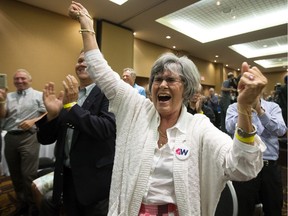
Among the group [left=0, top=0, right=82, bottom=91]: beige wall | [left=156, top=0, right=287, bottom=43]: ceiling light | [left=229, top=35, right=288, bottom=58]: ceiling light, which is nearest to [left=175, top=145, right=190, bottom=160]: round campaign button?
[left=0, top=0, right=82, bottom=91]: beige wall

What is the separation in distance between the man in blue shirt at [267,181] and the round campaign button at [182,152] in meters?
1.14

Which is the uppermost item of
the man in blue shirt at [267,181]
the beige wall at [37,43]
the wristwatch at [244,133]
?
the beige wall at [37,43]

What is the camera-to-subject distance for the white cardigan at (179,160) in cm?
82

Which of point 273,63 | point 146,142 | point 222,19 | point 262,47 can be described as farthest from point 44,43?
point 273,63

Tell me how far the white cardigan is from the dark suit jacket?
205 mm

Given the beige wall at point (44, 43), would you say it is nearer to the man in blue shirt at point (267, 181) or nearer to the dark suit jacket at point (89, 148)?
the dark suit jacket at point (89, 148)

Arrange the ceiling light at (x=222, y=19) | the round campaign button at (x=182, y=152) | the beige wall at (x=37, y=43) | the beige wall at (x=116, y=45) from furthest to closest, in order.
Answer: the beige wall at (x=116, y=45) → the ceiling light at (x=222, y=19) → the beige wall at (x=37, y=43) → the round campaign button at (x=182, y=152)

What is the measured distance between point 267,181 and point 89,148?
60.8 inches

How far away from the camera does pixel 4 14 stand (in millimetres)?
4641

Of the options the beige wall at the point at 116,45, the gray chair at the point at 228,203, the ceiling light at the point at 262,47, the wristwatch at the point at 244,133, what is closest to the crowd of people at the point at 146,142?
the wristwatch at the point at 244,133

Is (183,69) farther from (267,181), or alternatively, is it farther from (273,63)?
(273,63)

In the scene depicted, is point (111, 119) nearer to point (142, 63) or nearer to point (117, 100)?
point (117, 100)

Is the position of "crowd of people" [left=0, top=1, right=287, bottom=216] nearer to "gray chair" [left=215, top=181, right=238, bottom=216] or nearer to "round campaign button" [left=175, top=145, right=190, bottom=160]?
"round campaign button" [left=175, top=145, right=190, bottom=160]

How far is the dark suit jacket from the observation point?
4.15 ft
